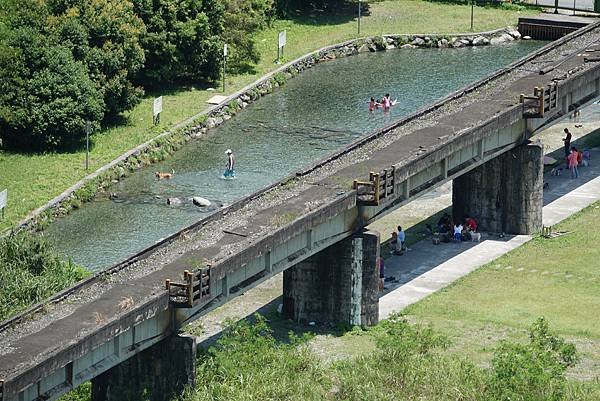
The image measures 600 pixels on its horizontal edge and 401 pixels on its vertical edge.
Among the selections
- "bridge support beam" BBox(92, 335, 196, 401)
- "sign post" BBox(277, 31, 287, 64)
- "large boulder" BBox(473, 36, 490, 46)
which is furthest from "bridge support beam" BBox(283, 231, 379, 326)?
"large boulder" BBox(473, 36, 490, 46)

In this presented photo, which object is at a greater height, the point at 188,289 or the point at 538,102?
the point at 538,102

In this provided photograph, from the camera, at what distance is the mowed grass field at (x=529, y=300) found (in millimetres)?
69688

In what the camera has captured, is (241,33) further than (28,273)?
Yes

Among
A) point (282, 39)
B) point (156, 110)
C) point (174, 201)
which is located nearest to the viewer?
point (174, 201)

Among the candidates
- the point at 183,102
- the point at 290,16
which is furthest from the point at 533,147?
the point at 290,16

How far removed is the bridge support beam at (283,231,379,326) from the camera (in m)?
72.0

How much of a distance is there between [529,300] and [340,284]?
8.05 m

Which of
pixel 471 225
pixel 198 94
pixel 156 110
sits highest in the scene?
pixel 156 110

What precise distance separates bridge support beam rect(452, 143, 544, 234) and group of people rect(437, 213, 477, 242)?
92cm

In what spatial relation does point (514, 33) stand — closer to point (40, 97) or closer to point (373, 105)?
point (373, 105)

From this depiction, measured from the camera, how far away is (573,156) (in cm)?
9188

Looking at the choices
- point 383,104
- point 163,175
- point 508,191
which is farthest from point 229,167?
point 508,191

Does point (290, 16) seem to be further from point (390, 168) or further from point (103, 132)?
point (390, 168)

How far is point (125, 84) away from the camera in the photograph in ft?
334
